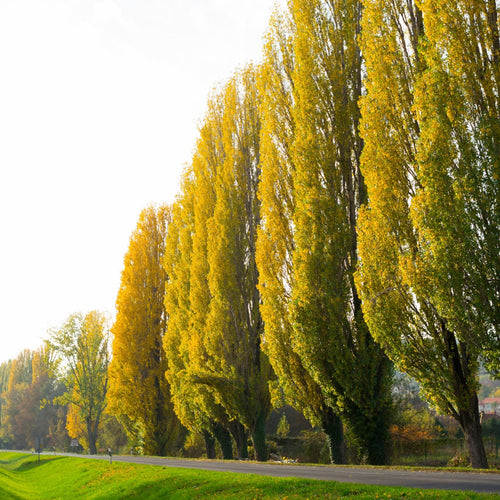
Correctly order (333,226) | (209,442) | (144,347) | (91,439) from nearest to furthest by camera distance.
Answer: (333,226) → (209,442) → (144,347) → (91,439)

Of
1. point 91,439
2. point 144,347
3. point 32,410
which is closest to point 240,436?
point 144,347

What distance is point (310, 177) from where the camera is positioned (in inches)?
671

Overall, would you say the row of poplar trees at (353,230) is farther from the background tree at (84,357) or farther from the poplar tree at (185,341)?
the background tree at (84,357)

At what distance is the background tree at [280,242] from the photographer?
684 inches

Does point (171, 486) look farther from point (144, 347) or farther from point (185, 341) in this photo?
point (144, 347)

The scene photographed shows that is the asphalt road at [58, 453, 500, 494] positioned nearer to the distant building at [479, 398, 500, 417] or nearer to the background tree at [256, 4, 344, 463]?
the background tree at [256, 4, 344, 463]

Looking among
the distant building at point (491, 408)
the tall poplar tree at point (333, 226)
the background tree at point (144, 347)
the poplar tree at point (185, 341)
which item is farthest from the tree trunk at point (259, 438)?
the background tree at point (144, 347)

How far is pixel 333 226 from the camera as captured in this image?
16547 millimetres

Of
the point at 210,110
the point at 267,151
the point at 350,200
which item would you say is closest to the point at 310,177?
the point at 350,200

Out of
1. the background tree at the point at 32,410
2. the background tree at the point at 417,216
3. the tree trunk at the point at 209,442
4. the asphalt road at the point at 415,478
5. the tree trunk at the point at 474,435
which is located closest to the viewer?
the asphalt road at the point at 415,478

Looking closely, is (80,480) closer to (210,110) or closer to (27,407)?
(210,110)

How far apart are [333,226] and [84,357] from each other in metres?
39.2

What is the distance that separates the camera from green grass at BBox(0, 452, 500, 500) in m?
9.76

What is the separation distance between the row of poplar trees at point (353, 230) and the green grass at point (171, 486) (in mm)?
3924
